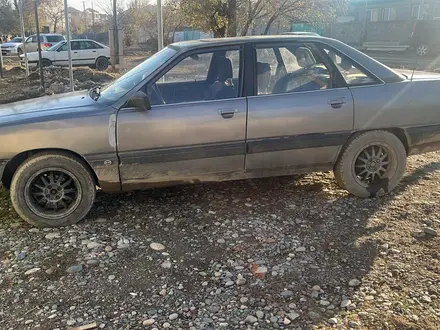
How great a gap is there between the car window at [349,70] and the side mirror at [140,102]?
6.41ft

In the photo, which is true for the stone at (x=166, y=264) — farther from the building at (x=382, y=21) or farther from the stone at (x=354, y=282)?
the building at (x=382, y=21)

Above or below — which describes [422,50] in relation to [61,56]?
above

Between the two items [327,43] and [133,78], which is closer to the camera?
[133,78]

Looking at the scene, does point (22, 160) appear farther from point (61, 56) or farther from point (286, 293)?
point (61, 56)

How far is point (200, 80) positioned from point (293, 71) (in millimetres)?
975

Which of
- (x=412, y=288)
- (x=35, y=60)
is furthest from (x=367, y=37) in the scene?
(x=412, y=288)

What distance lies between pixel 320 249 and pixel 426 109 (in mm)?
2109

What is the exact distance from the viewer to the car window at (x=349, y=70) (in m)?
4.39

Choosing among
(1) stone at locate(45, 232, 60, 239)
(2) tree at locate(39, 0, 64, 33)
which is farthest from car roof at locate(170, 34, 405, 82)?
(2) tree at locate(39, 0, 64, 33)

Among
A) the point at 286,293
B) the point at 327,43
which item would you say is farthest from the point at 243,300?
the point at 327,43

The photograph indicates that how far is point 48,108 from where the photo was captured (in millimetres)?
3994

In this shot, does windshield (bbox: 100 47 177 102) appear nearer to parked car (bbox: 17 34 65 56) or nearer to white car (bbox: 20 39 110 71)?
white car (bbox: 20 39 110 71)

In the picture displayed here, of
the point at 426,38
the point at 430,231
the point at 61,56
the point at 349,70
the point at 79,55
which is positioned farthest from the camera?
the point at 426,38

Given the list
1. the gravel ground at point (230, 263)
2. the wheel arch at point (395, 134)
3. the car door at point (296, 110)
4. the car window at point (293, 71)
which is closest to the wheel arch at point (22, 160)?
the gravel ground at point (230, 263)
